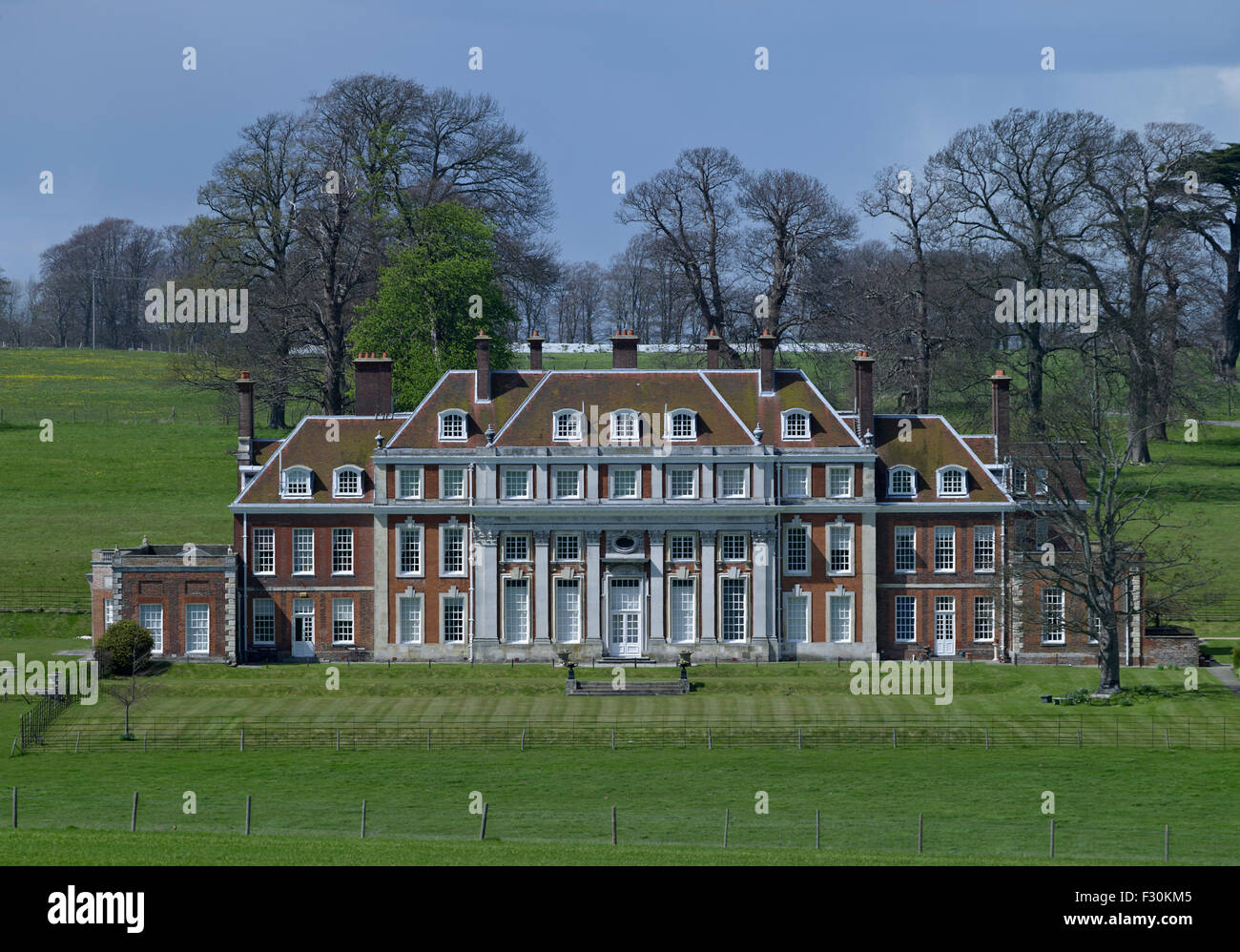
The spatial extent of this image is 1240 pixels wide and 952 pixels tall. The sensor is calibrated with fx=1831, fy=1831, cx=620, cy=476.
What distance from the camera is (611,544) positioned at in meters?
71.2

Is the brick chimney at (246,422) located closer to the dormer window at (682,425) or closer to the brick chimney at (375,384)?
the brick chimney at (375,384)

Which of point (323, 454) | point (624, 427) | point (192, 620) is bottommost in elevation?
point (192, 620)

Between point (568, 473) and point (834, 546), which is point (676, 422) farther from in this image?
point (834, 546)

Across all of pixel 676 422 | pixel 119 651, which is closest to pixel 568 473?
pixel 676 422

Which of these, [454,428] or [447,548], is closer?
[447,548]

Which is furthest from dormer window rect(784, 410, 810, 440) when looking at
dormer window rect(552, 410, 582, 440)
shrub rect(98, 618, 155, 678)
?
shrub rect(98, 618, 155, 678)

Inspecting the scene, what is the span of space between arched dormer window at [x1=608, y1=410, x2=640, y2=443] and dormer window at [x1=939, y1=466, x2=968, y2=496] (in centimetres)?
1224

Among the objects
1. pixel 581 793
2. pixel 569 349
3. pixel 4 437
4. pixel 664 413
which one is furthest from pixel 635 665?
pixel 569 349

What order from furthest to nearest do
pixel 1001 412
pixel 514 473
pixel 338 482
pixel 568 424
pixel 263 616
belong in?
pixel 1001 412, pixel 338 482, pixel 263 616, pixel 568 424, pixel 514 473

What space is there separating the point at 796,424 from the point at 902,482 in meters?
4.82

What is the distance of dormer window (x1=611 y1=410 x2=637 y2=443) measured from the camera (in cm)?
7162

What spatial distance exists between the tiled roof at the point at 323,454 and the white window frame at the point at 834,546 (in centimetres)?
1780

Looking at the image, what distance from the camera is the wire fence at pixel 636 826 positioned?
1644 inches

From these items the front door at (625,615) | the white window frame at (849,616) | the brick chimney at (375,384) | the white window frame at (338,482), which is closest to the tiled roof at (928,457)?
the white window frame at (849,616)
